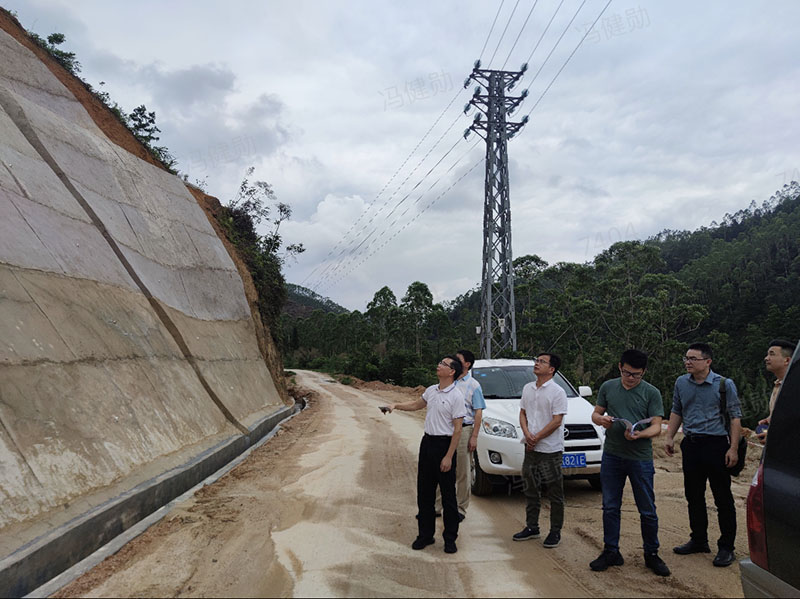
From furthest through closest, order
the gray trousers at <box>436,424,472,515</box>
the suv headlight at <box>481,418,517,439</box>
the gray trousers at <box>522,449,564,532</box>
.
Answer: the suv headlight at <box>481,418,517,439</box>, the gray trousers at <box>436,424,472,515</box>, the gray trousers at <box>522,449,564,532</box>

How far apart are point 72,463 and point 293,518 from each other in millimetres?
2359

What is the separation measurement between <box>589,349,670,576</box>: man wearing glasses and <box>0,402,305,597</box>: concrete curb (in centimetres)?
433

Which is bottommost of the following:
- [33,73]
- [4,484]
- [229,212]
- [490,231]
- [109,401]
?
[4,484]

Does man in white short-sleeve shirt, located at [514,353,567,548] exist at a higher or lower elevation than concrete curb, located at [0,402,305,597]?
higher

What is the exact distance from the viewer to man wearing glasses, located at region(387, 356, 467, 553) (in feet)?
16.3

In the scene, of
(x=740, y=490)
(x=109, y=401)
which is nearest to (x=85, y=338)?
(x=109, y=401)

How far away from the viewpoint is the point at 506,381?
8.43 m

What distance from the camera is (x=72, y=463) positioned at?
5750mm

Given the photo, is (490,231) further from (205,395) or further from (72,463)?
(72,463)

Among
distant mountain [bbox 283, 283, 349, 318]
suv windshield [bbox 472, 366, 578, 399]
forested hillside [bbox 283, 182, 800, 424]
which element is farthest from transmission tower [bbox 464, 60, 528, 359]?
distant mountain [bbox 283, 283, 349, 318]

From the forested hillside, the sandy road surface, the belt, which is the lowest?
the sandy road surface

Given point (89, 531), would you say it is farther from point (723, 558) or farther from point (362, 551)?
point (723, 558)

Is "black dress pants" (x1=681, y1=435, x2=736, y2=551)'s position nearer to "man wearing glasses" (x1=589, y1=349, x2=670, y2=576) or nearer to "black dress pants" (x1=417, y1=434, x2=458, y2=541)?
"man wearing glasses" (x1=589, y1=349, x2=670, y2=576)

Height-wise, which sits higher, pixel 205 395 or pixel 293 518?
pixel 205 395
